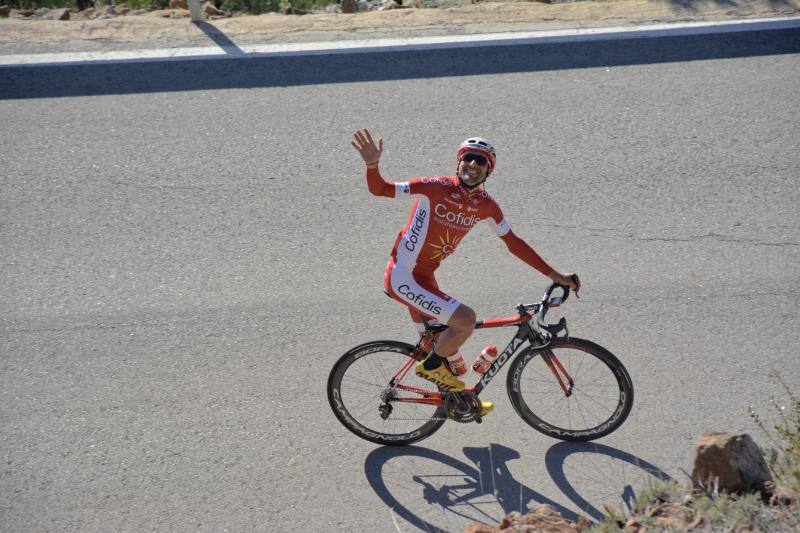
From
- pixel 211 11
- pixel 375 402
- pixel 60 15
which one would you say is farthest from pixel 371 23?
pixel 375 402

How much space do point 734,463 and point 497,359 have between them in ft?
5.34

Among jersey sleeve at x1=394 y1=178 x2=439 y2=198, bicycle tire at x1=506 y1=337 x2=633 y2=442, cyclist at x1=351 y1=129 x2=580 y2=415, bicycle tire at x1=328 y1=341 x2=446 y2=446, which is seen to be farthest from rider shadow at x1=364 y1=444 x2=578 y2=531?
jersey sleeve at x1=394 y1=178 x2=439 y2=198

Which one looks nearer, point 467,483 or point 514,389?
point 467,483

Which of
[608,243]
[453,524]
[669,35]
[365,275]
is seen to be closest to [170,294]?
[365,275]

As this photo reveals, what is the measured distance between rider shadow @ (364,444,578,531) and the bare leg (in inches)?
31.8

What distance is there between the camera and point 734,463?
4523mm

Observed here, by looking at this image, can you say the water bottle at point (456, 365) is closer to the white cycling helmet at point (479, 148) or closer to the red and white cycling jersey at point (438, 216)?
the red and white cycling jersey at point (438, 216)

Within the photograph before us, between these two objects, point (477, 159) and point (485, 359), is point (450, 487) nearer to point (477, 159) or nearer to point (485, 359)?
point (485, 359)

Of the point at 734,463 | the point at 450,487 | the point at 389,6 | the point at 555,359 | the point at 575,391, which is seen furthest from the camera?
the point at 389,6

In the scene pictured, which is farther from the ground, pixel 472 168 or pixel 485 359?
pixel 472 168

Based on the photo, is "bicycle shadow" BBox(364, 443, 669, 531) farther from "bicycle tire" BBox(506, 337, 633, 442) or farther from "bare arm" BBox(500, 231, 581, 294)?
"bare arm" BBox(500, 231, 581, 294)

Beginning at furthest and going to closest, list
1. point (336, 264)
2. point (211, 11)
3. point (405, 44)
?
point (211, 11) → point (405, 44) → point (336, 264)

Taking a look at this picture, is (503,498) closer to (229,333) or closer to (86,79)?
(229,333)

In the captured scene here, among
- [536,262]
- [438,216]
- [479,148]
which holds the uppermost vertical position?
[479,148]
